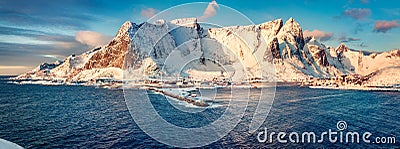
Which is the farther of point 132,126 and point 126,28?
point 126,28

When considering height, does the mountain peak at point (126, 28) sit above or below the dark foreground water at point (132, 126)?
above

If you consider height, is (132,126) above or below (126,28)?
below

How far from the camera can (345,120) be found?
39250 millimetres

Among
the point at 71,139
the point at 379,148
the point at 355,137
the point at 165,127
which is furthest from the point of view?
the point at 165,127

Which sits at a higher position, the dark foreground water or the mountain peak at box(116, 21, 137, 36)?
the mountain peak at box(116, 21, 137, 36)

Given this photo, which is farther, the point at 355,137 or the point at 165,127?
the point at 165,127

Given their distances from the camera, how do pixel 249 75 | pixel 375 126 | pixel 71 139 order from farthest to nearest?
1. pixel 249 75
2. pixel 375 126
3. pixel 71 139

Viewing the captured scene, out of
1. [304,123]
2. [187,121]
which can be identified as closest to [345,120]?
→ [304,123]

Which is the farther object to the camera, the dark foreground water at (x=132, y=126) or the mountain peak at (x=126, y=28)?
the mountain peak at (x=126, y=28)

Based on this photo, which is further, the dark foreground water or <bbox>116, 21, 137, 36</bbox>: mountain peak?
<bbox>116, 21, 137, 36</bbox>: mountain peak

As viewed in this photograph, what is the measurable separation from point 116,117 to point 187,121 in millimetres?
10863

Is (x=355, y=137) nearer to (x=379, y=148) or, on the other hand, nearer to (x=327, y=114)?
(x=379, y=148)

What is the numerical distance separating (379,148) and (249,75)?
148769mm

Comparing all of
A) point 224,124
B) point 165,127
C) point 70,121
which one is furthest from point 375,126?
point 70,121
